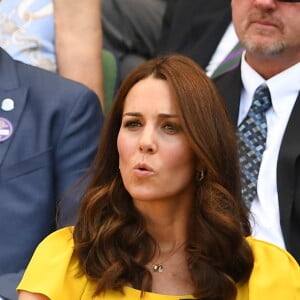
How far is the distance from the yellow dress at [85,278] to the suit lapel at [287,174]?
410mm

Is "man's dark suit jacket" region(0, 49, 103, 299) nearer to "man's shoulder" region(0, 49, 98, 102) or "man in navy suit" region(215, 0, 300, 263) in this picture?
"man's shoulder" region(0, 49, 98, 102)

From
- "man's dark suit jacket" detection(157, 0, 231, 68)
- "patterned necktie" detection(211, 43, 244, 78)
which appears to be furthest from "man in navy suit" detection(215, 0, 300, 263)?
"man's dark suit jacket" detection(157, 0, 231, 68)

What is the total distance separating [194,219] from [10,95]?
27.1 inches

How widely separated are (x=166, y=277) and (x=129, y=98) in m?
0.39

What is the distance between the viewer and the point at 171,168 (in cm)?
231

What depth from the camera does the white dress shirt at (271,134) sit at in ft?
9.34

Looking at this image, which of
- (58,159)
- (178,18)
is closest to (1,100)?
(58,159)

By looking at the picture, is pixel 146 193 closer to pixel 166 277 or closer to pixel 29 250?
pixel 166 277

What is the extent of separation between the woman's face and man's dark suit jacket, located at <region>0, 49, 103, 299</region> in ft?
1.30

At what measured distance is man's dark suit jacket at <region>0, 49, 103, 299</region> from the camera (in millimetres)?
2723

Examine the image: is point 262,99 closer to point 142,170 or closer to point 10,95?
point 10,95

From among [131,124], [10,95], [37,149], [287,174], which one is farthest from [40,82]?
[287,174]

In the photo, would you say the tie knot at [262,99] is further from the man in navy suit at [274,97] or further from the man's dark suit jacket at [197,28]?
the man's dark suit jacket at [197,28]

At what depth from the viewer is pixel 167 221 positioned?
7.84ft
